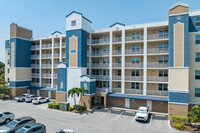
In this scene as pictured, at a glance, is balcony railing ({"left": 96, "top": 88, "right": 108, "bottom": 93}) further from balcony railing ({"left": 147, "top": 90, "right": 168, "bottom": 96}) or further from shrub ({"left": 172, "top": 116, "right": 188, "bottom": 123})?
shrub ({"left": 172, "top": 116, "right": 188, "bottom": 123})

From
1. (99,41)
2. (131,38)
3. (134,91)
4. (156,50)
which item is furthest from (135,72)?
(99,41)

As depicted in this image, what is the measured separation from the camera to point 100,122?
19.2m

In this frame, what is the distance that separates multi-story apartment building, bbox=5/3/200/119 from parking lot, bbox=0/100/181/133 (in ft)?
10.2

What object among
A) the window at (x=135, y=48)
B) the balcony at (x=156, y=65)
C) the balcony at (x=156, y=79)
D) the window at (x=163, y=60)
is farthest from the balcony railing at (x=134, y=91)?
the window at (x=135, y=48)

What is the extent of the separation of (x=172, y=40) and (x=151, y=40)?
3.99 meters

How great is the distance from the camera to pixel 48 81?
36.7 m

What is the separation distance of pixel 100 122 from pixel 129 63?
13639 mm

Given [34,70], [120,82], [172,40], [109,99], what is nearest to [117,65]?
[120,82]

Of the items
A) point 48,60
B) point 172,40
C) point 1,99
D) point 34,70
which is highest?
point 172,40

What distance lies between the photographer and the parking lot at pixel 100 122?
16.9m

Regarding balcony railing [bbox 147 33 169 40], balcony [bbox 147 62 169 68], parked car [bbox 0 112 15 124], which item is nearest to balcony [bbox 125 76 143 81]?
balcony [bbox 147 62 169 68]

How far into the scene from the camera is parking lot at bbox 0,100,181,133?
55.3 ft

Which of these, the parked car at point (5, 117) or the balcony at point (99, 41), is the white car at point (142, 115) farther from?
the parked car at point (5, 117)

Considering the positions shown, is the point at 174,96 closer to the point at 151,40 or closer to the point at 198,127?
the point at 198,127
